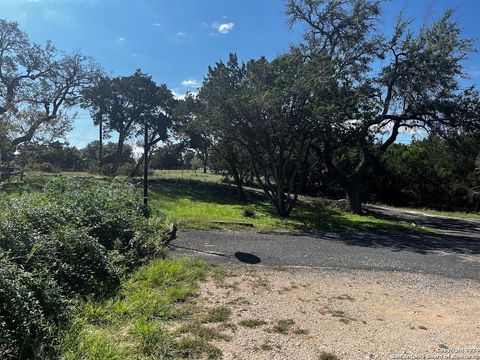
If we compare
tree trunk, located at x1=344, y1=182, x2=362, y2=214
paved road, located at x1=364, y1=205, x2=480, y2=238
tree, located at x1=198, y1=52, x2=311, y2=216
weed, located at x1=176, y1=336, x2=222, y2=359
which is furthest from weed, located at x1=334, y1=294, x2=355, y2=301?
tree trunk, located at x1=344, y1=182, x2=362, y2=214

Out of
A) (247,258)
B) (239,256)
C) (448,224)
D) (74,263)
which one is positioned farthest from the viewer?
(448,224)

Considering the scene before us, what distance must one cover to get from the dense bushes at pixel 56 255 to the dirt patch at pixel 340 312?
4.79 feet

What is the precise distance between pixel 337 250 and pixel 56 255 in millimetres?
6564

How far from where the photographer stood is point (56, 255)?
14.4 ft

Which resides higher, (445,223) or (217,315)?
(217,315)

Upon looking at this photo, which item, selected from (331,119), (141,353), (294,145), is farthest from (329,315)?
(294,145)

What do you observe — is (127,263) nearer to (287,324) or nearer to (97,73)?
(287,324)

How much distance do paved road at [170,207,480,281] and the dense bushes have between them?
4.89ft

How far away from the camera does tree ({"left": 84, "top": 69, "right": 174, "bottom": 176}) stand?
31172mm

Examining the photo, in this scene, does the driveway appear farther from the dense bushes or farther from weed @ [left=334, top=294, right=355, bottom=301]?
weed @ [left=334, top=294, right=355, bottom=301]

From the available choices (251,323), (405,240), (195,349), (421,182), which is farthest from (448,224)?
(195,349)

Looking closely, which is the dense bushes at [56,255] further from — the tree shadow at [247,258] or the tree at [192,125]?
the tree at [192,125]

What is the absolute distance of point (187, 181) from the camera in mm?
30141

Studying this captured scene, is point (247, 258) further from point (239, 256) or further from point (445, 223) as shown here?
point (445, 223)
